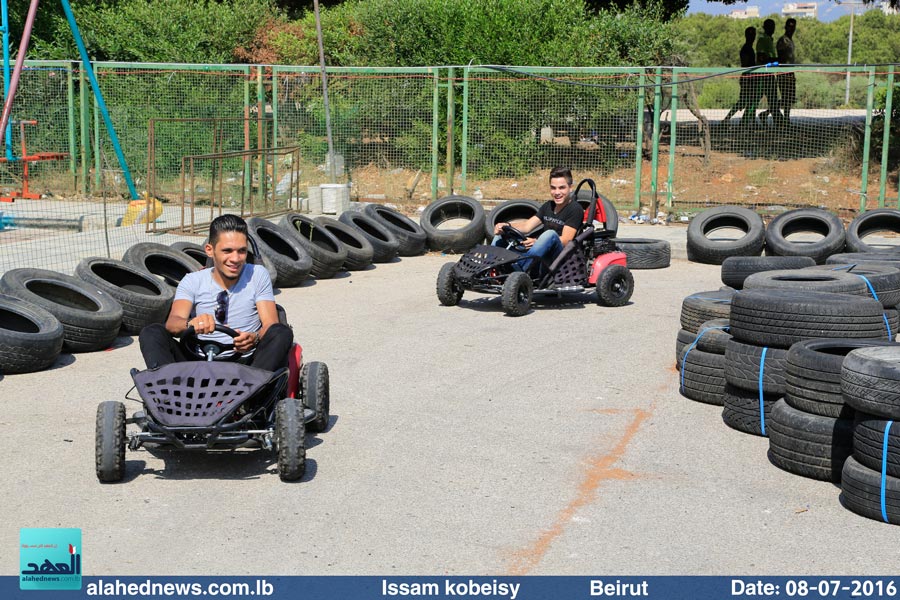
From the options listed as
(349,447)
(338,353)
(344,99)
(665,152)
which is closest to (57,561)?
(349,447)

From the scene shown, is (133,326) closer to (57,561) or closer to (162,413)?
(162,413)

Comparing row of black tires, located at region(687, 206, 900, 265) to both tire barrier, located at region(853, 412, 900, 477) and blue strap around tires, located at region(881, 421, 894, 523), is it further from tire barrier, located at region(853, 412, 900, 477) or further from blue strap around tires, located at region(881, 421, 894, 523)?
blue strap around tires, located at region(881, 421, 894, 523)

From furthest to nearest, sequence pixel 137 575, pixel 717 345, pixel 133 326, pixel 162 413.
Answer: pixel 133 326
pixel 717 345
pixel 162 413
pixel 137 575

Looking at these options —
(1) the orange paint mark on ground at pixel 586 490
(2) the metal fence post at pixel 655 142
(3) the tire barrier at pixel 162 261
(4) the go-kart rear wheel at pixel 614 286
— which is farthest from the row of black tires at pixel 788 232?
(1) the orange paint mark on ground at pixel 586 490

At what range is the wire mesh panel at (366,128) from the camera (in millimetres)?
20078

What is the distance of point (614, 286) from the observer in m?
11.8

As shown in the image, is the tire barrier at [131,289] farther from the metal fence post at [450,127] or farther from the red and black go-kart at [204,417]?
the metal fence post at [450,127]

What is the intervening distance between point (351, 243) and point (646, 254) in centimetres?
395

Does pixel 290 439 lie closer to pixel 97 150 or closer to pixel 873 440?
pixel 873 440

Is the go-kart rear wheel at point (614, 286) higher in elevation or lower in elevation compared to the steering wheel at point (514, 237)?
lower

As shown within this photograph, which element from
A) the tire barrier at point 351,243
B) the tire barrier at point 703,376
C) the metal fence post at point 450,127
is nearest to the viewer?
the tire barrier at point 703,376

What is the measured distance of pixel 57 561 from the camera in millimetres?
4887

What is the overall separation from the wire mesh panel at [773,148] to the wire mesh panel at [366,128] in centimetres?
447
